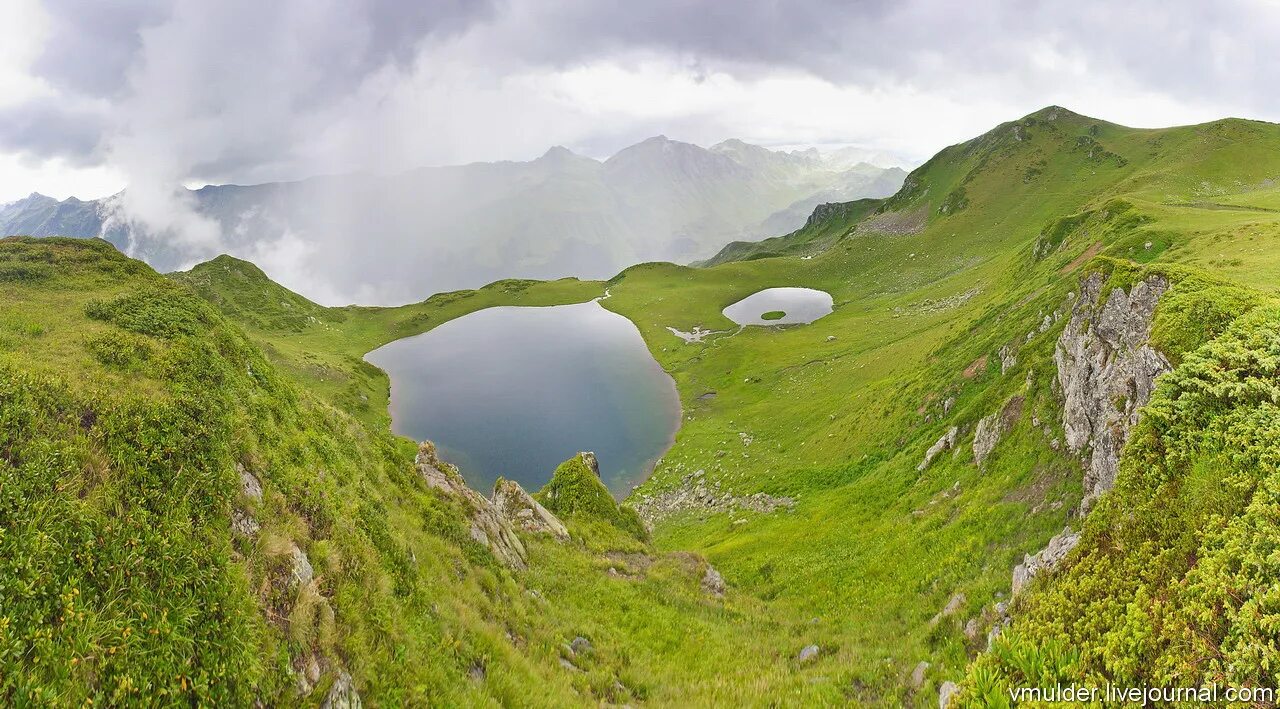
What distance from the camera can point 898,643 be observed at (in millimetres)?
14258

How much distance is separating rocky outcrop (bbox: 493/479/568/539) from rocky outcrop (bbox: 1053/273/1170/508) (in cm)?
2078

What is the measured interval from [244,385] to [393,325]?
141m

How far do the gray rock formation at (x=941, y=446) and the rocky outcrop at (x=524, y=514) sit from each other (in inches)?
775

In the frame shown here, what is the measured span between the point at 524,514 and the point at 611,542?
509 centimetres

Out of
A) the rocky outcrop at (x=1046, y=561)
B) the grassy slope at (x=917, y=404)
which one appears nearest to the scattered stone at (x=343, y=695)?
the grassy slope at (x=917, y=404)

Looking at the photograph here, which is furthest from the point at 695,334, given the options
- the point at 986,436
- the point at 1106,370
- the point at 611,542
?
the point at 1106,370

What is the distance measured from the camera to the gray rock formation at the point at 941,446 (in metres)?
26.1

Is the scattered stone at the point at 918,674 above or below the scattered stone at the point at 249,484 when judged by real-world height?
below

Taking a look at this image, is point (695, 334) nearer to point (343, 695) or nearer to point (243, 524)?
point (243, 524)

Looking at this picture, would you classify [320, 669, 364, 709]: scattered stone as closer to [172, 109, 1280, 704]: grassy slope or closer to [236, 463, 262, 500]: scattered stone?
[236, 463, 262, 500]: scattered stone

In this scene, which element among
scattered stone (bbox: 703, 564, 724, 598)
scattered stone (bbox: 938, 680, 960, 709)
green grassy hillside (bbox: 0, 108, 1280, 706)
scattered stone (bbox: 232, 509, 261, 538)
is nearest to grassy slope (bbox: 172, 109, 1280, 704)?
green grassy hillside (bbox: 0, 108, 1280, 706)

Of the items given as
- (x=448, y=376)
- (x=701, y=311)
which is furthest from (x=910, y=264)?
(x=448, y=376)

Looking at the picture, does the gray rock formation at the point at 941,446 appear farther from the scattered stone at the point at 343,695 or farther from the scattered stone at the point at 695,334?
the scattered stone at the point at 695,334

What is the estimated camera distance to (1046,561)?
1188 cm
